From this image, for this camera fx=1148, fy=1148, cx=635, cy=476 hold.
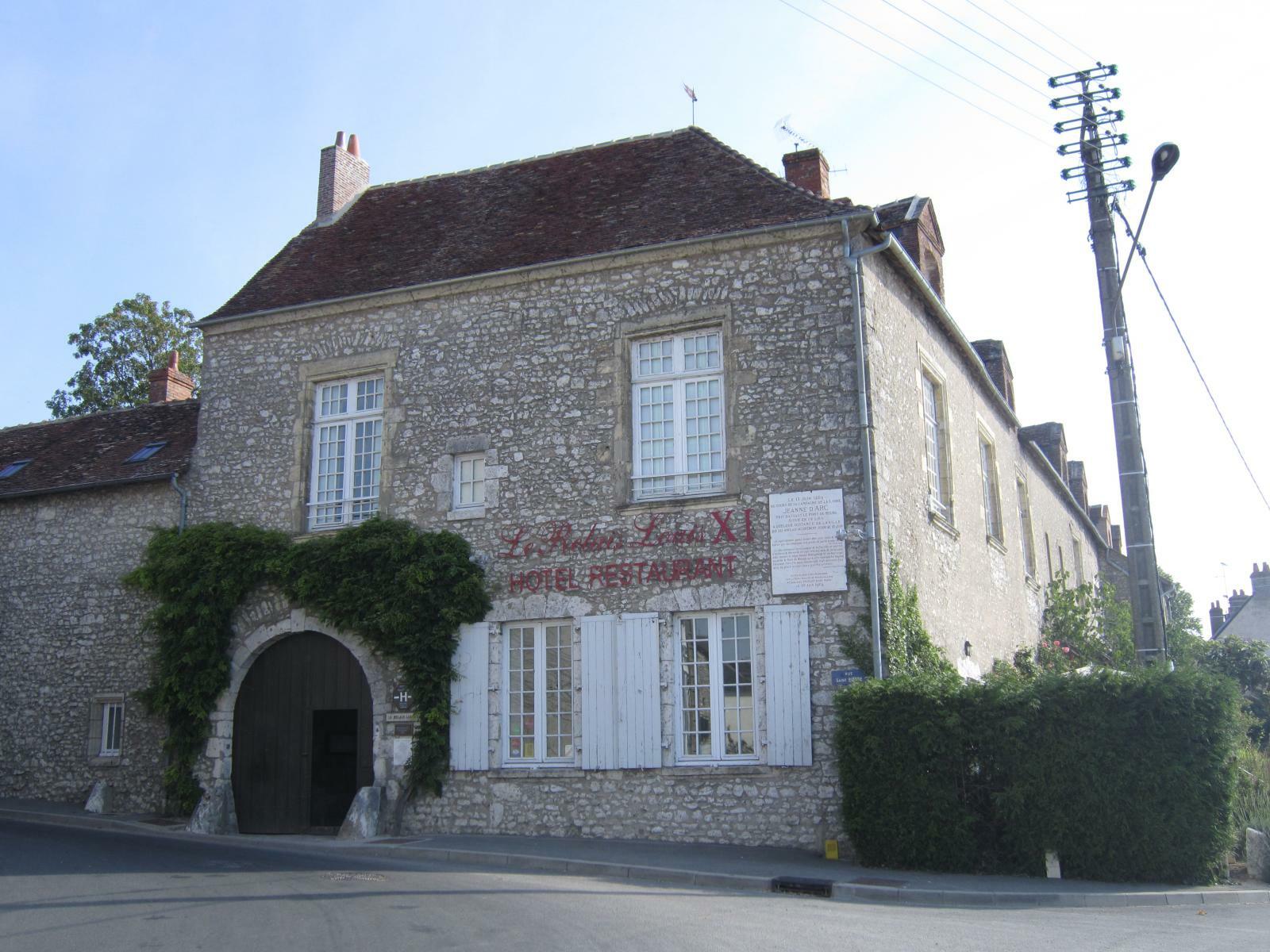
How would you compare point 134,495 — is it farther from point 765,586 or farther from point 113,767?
point 765,586

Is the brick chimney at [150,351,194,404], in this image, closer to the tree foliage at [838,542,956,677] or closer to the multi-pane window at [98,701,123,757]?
the multi-pane window at [98,701,123,757]

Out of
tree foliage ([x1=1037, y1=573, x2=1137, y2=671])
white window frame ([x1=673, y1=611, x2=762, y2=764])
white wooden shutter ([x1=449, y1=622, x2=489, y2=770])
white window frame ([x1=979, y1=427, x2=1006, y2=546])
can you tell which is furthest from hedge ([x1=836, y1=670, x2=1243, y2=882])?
tree foliage ([x1=1037, y1=573, x2=1137, y2=671])

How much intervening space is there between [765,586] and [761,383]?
216 cm

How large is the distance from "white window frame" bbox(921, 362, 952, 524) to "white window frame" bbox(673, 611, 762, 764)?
12.5 feet

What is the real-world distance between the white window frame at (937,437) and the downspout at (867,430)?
8.72 feet

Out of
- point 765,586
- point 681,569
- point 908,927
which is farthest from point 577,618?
point 908,927

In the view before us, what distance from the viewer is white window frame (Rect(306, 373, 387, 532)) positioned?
547 inches

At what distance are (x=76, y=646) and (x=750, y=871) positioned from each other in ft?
33.2

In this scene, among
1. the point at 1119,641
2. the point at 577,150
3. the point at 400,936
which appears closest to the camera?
the point at 400,936

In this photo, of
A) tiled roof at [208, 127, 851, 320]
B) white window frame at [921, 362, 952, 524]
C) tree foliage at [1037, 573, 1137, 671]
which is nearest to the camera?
tiled roof at [208, 127, 851, 320]

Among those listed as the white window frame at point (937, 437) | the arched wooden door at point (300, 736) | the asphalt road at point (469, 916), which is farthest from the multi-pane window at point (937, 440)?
the arched wooden door at point (300, 736)

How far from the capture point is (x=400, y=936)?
268 inches

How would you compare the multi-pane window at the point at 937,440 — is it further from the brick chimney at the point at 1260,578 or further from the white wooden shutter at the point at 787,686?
the brick chimney at the point at 1260,578

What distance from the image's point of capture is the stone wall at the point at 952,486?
40.7 ft
